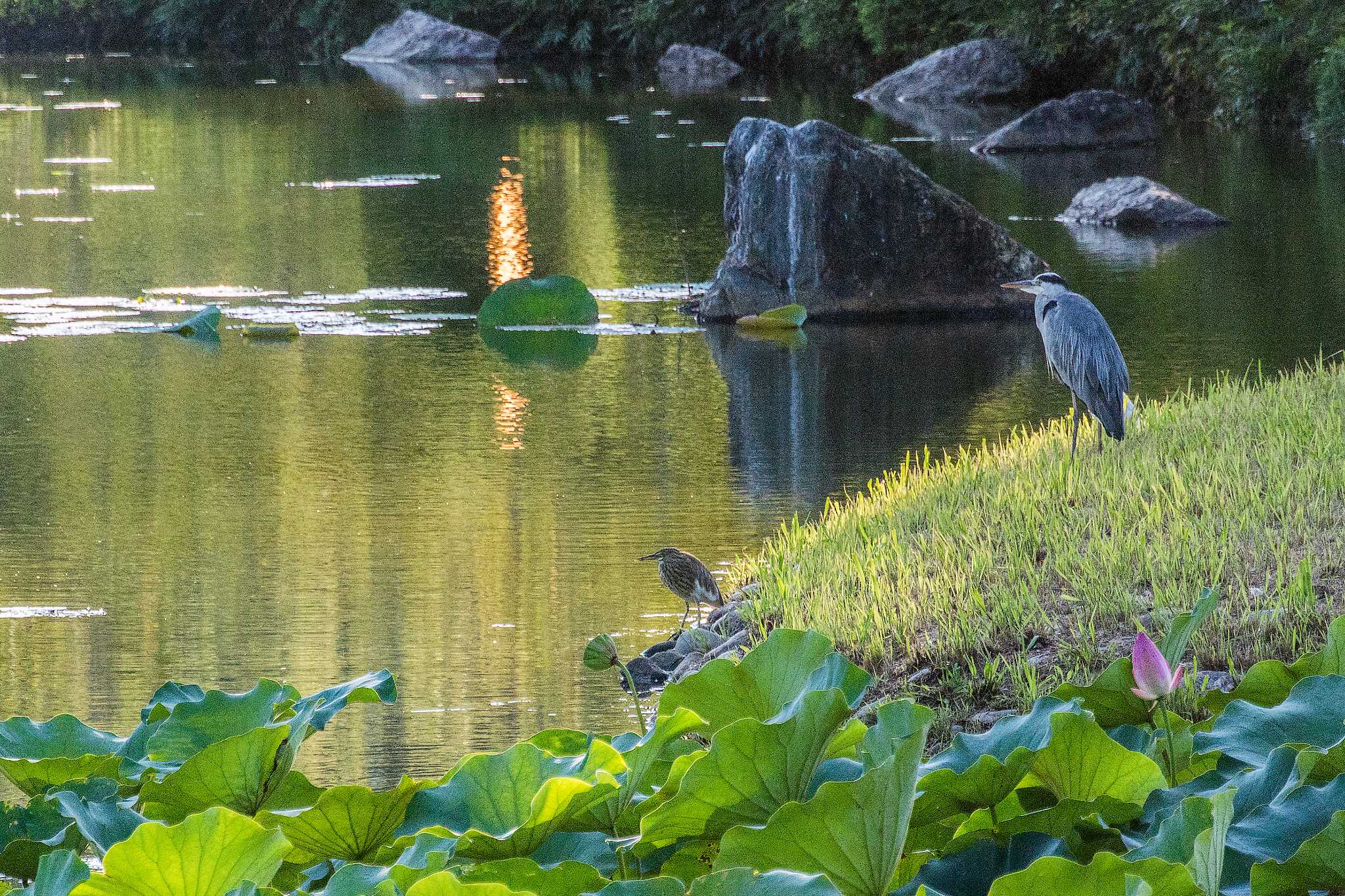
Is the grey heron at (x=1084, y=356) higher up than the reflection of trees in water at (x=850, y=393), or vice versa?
the grey heron at (x=1084, y=356)

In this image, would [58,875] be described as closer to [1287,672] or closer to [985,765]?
[985,765]

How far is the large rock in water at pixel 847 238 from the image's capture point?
1116 cm

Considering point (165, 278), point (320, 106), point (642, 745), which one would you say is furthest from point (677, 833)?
point (320, 106)

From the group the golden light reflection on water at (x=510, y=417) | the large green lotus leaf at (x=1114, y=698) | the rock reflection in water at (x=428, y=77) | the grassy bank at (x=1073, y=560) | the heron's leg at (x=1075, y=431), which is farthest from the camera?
the rock reflection in water at (x=428, y=77)

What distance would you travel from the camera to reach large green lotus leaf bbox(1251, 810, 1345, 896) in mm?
1890

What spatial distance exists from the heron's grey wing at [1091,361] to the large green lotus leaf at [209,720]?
13.3 feet

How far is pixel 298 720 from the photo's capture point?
2.41 metres

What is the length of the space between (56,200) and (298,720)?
15.5 metres

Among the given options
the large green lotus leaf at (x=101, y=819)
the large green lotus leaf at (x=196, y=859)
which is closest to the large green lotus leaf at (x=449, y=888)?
the large green lotus leaf at (x=196, y=859)

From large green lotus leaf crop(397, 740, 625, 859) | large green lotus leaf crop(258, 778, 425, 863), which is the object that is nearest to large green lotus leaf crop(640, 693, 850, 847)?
large green lotus leaf crop(397, 740, 625, 859)

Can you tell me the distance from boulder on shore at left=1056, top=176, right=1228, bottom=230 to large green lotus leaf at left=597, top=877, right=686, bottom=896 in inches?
558

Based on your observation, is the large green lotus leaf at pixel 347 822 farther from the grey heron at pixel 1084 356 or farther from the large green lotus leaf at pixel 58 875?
the grey heron at pixel 1084 356

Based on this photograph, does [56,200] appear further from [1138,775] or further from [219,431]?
[1138,775]

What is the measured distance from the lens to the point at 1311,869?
1.92 meters
